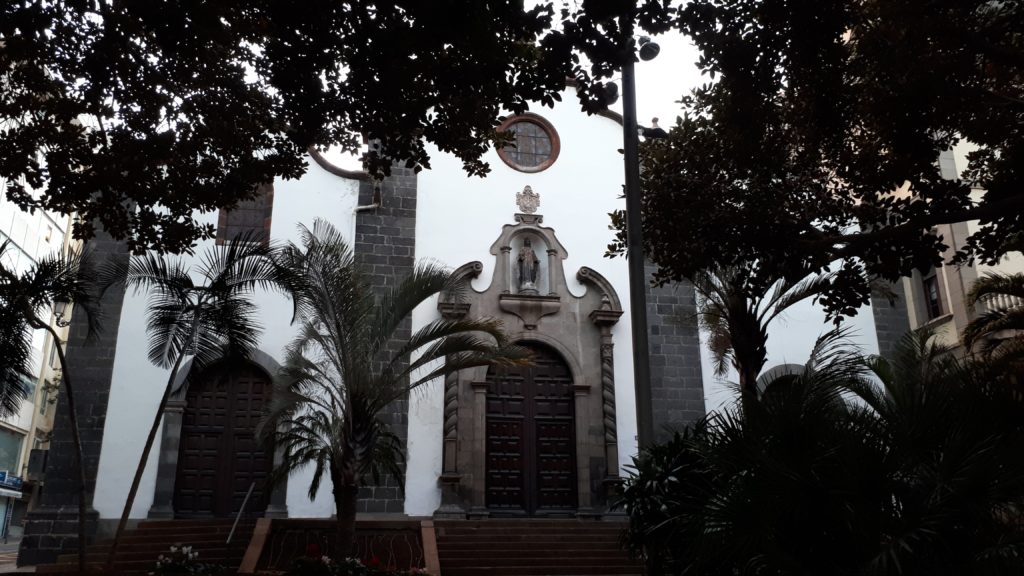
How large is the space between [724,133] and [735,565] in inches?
169

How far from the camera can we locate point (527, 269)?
16469 millimetres

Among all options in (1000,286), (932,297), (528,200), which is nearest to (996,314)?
(1000,286)

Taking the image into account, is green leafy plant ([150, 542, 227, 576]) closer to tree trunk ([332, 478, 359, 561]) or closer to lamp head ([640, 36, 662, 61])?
tree trunk ([332, 478, 359, 561])

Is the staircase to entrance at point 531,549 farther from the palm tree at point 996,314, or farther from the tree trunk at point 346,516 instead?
the palm tree at point 996,314

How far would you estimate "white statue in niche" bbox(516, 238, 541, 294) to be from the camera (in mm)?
16391

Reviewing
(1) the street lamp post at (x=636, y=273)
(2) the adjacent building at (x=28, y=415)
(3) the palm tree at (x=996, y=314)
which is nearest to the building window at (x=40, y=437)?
(2) the adjacent building at (x=28, y=415)

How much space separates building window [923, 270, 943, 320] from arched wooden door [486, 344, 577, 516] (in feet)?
27.7

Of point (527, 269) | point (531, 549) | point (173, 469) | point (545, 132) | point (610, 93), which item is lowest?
point (531, 549)

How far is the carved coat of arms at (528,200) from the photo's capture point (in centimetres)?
1695

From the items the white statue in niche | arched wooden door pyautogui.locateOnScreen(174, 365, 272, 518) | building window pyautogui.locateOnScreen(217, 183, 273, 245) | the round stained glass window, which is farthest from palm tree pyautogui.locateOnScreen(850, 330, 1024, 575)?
building window pyautogui.locateOnScreen(217, 183, 273, 245)

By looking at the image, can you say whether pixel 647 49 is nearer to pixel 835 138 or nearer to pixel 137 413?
pixel 835 138

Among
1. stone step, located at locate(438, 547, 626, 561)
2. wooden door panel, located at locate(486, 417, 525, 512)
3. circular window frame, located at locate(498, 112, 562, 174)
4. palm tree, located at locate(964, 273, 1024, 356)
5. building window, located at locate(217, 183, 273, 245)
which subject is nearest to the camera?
palm tree, located at locate(964, 273, 1024, 356)

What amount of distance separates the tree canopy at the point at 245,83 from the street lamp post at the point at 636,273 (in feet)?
4.86

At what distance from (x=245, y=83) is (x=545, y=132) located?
35.2 ft
